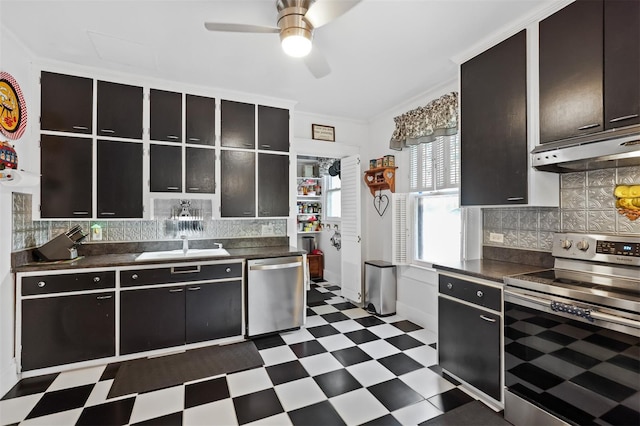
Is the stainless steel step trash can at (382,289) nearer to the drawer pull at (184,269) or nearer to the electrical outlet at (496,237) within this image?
the electrical outlet at (496,237)

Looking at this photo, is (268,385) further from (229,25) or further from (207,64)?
(207,64)

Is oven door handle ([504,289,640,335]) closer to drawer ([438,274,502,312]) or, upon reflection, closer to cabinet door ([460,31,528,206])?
drawer ([438,274,502,312])

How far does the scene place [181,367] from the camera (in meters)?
2.56

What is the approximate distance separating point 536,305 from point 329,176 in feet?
14.5

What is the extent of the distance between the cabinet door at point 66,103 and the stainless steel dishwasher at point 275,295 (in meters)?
2.10

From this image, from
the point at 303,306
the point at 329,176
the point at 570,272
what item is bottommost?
the point at 303,306

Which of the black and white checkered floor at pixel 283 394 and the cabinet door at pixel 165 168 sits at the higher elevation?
the cabinet door at pixel 165 168

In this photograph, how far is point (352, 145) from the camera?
438 centimetres

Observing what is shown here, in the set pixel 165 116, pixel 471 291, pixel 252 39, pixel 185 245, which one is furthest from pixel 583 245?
pixel 165 116

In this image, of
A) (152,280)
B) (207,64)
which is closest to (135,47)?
(207,64)

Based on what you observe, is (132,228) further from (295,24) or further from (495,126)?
(495,126)

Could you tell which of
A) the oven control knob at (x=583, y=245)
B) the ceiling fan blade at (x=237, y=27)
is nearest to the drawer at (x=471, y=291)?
the oven control knob at (x=583, y=245)

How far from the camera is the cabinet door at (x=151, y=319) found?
8.66 feet

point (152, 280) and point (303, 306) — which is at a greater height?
point (152, 280)
